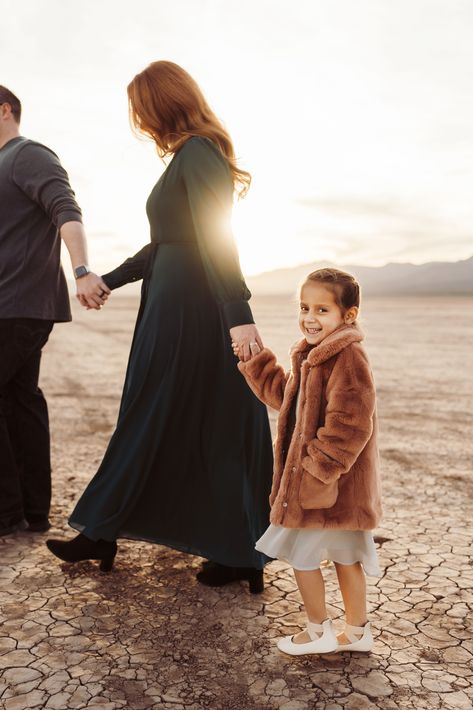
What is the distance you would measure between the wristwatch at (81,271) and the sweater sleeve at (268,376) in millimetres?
847

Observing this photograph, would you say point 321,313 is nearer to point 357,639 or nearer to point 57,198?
point 357,639

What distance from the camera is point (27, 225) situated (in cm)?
309

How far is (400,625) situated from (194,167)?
1765mm

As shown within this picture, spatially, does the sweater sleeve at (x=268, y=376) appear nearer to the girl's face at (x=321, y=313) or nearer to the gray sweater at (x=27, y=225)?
the girl's face at (x=321, y=313)

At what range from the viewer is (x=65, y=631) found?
2.47m

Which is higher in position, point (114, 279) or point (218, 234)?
point (218, 234)

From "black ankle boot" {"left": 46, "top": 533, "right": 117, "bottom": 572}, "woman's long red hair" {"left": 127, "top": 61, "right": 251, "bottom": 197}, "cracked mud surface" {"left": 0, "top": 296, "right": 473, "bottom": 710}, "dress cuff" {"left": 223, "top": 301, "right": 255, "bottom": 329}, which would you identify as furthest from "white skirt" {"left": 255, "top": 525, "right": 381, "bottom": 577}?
"woman's long red hair" {"left": 127, "top": 61, "right": 251, "bottom": 197}

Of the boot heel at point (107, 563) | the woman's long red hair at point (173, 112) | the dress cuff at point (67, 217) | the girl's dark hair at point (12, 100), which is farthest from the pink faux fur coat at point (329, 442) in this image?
the girl's dark hair at point (12, 100)

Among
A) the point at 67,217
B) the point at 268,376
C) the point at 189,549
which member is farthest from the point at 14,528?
the point at 268,376

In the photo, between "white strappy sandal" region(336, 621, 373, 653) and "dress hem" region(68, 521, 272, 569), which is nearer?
"white strappy sandal" region(336, 621, 373, 653)

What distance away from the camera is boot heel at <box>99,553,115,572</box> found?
2895 millimetres

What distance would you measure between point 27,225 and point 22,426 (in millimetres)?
912

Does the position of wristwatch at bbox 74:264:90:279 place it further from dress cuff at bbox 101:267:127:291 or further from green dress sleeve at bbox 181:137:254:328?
green dress sleeve at bbox 181:137:254:328

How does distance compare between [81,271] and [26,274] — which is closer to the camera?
[81,271]
